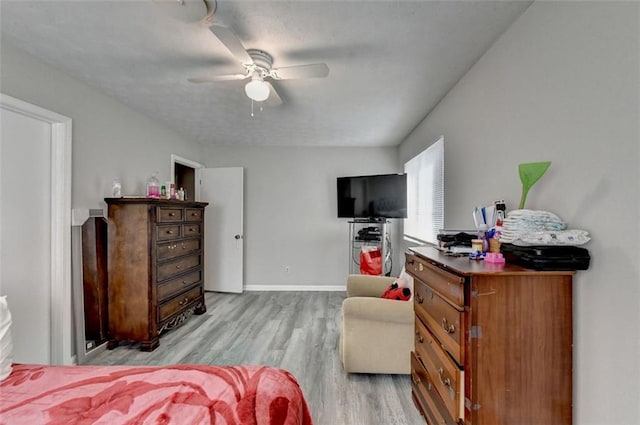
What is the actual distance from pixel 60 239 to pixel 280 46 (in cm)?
228

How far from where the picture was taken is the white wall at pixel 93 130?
2.06 m

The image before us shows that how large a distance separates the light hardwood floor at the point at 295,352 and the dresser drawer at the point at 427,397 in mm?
149

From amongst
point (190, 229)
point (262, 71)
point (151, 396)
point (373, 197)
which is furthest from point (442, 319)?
point (190, 229)

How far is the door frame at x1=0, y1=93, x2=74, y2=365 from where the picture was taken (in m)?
2.28

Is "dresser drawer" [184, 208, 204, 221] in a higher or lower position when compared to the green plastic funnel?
lower

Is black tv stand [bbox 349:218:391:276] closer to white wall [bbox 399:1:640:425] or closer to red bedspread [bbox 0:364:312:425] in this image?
white wall [bbox 399:1:640:425]

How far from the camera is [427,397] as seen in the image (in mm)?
1676

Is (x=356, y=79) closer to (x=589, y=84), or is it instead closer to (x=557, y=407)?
(x=589, y=84)

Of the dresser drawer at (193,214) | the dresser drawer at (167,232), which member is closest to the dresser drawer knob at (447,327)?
the dresser drawer at (167,232)

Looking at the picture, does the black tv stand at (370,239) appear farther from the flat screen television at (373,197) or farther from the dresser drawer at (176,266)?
the dresser drawer at (176,266)

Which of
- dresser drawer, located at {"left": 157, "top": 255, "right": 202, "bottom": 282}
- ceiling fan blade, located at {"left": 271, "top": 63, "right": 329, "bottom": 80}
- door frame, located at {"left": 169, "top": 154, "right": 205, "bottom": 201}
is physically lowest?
dresser drawer, located at {"left": 157, "top": 255, "right": 202, "bottom": 282}

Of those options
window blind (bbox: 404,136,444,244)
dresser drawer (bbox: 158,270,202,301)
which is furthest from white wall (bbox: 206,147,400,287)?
dresser drawer (bbox: 158,270,202,301)

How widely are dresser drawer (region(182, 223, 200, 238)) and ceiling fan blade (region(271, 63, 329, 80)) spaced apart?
2.15 m

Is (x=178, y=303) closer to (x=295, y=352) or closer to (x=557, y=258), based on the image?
(x=295, y=352)
